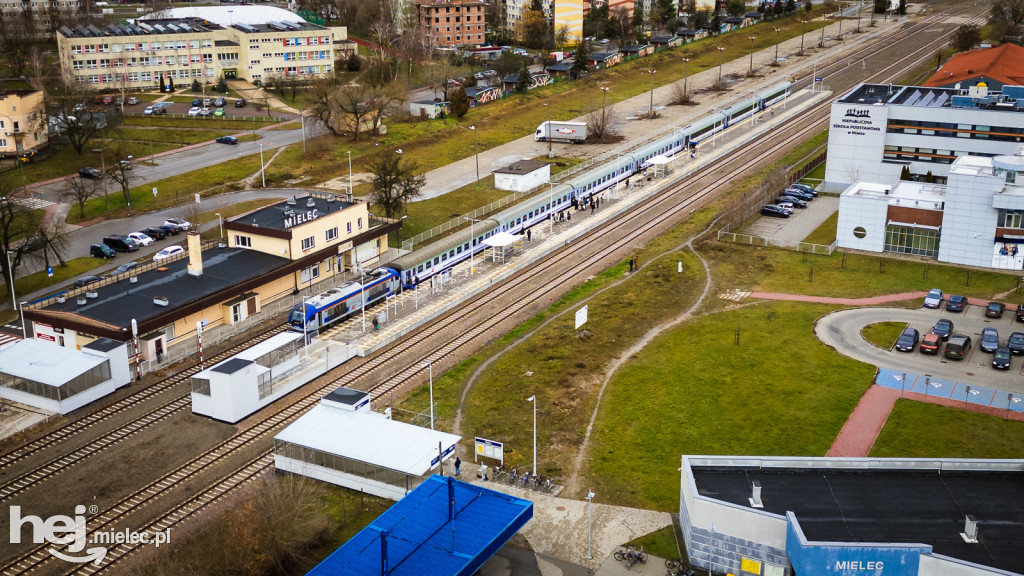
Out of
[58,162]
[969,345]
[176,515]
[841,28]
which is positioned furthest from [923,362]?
[841,28]

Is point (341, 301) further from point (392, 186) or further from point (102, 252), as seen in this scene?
point (102, 252)

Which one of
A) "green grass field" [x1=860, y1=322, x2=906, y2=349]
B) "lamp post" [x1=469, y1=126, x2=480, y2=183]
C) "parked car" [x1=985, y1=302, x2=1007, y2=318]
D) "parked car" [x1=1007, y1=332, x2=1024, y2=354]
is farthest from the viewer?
"lamp post" [x1=469, y1=126, x2=480, y2=183]

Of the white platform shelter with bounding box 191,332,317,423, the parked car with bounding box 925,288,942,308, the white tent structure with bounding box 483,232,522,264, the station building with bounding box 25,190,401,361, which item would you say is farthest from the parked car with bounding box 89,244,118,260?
the parked car with bounding box 925,288,942,308

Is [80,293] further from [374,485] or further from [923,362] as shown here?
[923,362]

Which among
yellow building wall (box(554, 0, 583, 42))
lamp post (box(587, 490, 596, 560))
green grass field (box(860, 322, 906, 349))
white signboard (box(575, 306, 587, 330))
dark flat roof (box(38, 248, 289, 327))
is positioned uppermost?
yellow building wall (box(554, 0, 583, 42))

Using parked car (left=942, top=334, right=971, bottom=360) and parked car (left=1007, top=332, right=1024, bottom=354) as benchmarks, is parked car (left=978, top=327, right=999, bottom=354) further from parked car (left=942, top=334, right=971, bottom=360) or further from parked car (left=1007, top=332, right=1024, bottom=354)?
parked car (left=942, top=334, right=971, bottom=360)

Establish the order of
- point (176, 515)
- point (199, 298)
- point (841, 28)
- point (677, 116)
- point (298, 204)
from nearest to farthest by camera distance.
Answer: point (176, 515), point (199, 298), point (298, 204), point (677, 116), point (841, 28)

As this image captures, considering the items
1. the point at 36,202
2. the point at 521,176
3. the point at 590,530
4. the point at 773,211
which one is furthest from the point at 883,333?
the point at 36,202
